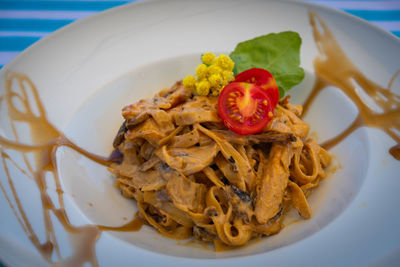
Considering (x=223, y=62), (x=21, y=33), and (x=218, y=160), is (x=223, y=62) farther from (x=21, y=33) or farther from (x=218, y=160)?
(x=21, y=33)

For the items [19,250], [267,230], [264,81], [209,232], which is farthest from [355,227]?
[19,250]

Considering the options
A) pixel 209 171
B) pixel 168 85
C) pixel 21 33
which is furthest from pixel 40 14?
pixel 209 171

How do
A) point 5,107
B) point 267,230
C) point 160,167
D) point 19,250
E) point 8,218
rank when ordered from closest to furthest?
1. point 19,250
2. point 8,218
3. point 267,230
4. point 160,167
5. point 5,107

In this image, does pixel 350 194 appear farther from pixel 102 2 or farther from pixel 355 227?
pixel 102 2

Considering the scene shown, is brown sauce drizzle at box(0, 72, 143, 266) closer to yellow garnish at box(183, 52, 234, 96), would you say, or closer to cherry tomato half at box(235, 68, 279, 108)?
yellow garnish at box(183, 52, 234, 96)

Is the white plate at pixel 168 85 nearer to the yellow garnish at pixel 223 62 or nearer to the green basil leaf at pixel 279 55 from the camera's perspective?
the green basil leaf at pixel 279 55
